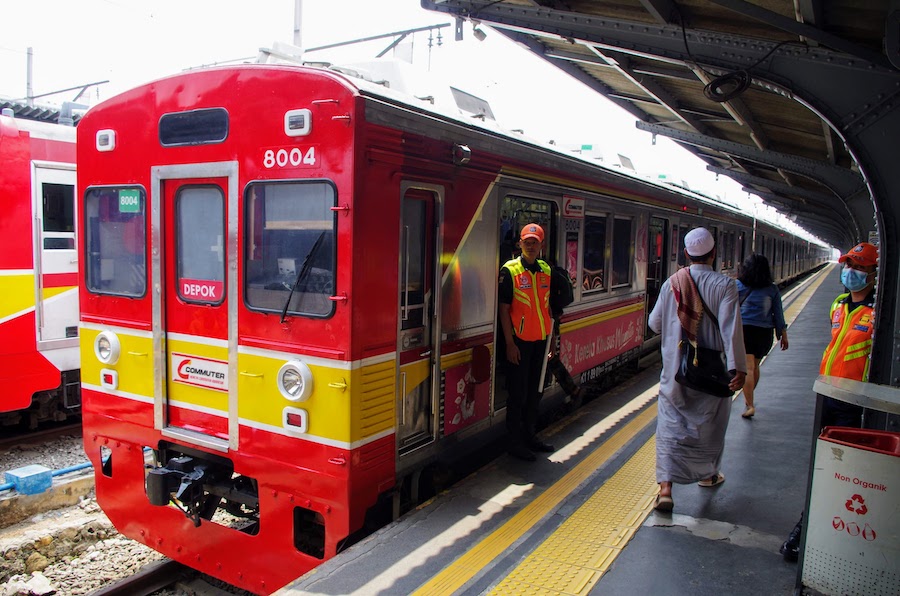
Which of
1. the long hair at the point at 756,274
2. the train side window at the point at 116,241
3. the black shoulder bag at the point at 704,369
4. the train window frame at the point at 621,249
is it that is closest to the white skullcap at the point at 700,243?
the black shoulder bag at the point at 704,369

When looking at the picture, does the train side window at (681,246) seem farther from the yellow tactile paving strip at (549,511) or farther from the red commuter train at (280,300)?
the red commuter train at (280,300)

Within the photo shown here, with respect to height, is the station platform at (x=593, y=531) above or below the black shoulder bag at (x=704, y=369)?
below

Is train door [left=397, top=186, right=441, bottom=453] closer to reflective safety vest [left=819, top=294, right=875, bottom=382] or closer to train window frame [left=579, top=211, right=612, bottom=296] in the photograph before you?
reflective safety vest [left=819, top=294, right=875, bottom=382]

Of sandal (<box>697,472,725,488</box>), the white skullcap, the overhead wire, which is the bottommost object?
sandal (<box>697,472,725,488</box>)

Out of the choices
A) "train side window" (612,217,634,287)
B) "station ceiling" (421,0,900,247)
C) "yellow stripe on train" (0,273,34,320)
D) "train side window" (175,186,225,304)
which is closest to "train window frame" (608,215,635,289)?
"train side window" (612,217,634,287)

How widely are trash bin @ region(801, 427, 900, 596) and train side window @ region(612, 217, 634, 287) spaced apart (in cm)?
479

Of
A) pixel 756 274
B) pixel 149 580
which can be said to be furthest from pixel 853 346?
pixel 149 580

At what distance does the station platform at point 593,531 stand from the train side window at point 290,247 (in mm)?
1400

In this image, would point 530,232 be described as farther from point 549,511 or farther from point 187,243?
point 187,243

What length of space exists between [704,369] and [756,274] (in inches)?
101

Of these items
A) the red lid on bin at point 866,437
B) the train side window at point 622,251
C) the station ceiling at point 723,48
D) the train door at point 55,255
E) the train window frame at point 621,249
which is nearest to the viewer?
the red lid on bin at point 866,437

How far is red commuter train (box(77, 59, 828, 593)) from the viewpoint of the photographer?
3658 millimetres

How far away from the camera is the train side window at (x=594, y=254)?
6.82 metres

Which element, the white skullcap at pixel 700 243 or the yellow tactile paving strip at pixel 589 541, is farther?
the white skullcap at pixel 700 243
